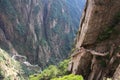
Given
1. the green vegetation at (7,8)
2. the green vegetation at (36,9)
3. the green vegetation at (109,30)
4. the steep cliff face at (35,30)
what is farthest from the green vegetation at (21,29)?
the green vegetation at (109,30)

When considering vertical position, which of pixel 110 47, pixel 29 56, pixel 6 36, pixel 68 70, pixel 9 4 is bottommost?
pixel 29 56

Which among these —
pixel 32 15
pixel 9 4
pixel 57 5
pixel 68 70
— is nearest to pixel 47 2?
pixel 57 5

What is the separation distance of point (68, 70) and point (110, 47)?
5.61 meters

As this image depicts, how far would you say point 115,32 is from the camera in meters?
21.9

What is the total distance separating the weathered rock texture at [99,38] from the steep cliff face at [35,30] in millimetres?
59669

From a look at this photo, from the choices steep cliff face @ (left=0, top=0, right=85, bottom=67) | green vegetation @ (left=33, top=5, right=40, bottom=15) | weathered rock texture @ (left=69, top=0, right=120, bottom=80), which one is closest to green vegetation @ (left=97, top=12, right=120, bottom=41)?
weathered rock texture @ (left=69, top=0, right=120, bottom=80)

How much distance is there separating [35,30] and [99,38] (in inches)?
3170

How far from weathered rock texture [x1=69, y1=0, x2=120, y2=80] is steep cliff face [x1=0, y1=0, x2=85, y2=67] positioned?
59.7 meters

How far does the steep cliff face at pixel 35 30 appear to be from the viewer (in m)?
88.7

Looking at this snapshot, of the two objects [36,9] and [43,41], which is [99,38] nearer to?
[43,41]

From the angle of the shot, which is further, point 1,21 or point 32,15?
point 32,15

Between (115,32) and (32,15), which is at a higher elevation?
(115,32)

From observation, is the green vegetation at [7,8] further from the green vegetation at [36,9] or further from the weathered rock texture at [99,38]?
the weathered rock texture at [99,38]

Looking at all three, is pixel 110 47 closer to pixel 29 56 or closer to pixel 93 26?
pixel 93 26
